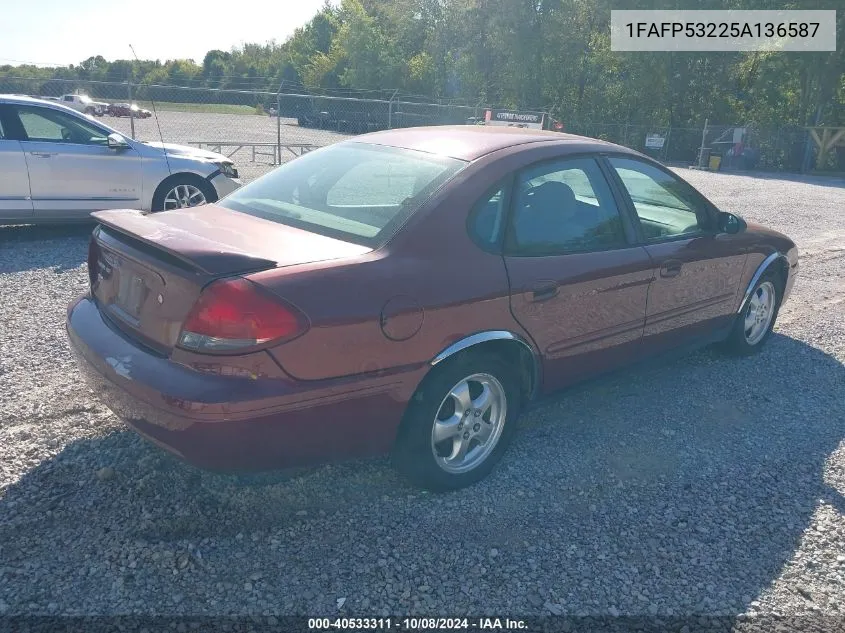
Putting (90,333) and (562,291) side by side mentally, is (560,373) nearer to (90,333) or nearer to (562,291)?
(562,291)

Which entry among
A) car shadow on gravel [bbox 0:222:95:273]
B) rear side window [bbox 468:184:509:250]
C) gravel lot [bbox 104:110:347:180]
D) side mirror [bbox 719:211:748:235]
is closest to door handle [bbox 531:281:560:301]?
rear side window [bbox 468:184:509:250]

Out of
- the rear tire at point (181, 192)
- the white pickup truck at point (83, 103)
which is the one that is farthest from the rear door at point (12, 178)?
the white pickup truck at point (83, 103)

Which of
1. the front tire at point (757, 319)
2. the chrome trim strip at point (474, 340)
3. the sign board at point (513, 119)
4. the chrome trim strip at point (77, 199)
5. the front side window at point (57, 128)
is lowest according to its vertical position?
the front tire at point (757, 319)

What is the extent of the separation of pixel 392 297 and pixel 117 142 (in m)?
6.47

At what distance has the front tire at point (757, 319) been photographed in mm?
5148

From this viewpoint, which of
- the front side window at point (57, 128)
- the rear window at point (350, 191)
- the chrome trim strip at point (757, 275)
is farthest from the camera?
the front side window at point (57, 128)

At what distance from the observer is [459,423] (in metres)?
3.31

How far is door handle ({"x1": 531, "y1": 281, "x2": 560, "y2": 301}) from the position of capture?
3.41 metres

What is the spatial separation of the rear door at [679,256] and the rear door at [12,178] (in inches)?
252

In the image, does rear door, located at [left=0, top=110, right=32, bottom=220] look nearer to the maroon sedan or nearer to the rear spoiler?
the maroon sedan

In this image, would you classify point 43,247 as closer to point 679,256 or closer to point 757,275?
point 679,256

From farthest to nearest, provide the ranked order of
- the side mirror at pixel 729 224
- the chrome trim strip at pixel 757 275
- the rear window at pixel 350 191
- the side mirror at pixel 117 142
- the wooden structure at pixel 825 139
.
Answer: the wooden structure at pixel 825 139, the side mirror at pixel 117 142, the chrome trim strip at pixel 757 275, the side mirror at pixel 729 224, the rear window at pixel 350 191

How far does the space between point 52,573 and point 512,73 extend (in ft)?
123

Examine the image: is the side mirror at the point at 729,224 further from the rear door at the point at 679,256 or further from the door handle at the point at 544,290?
the door handle at the point at 544,290
